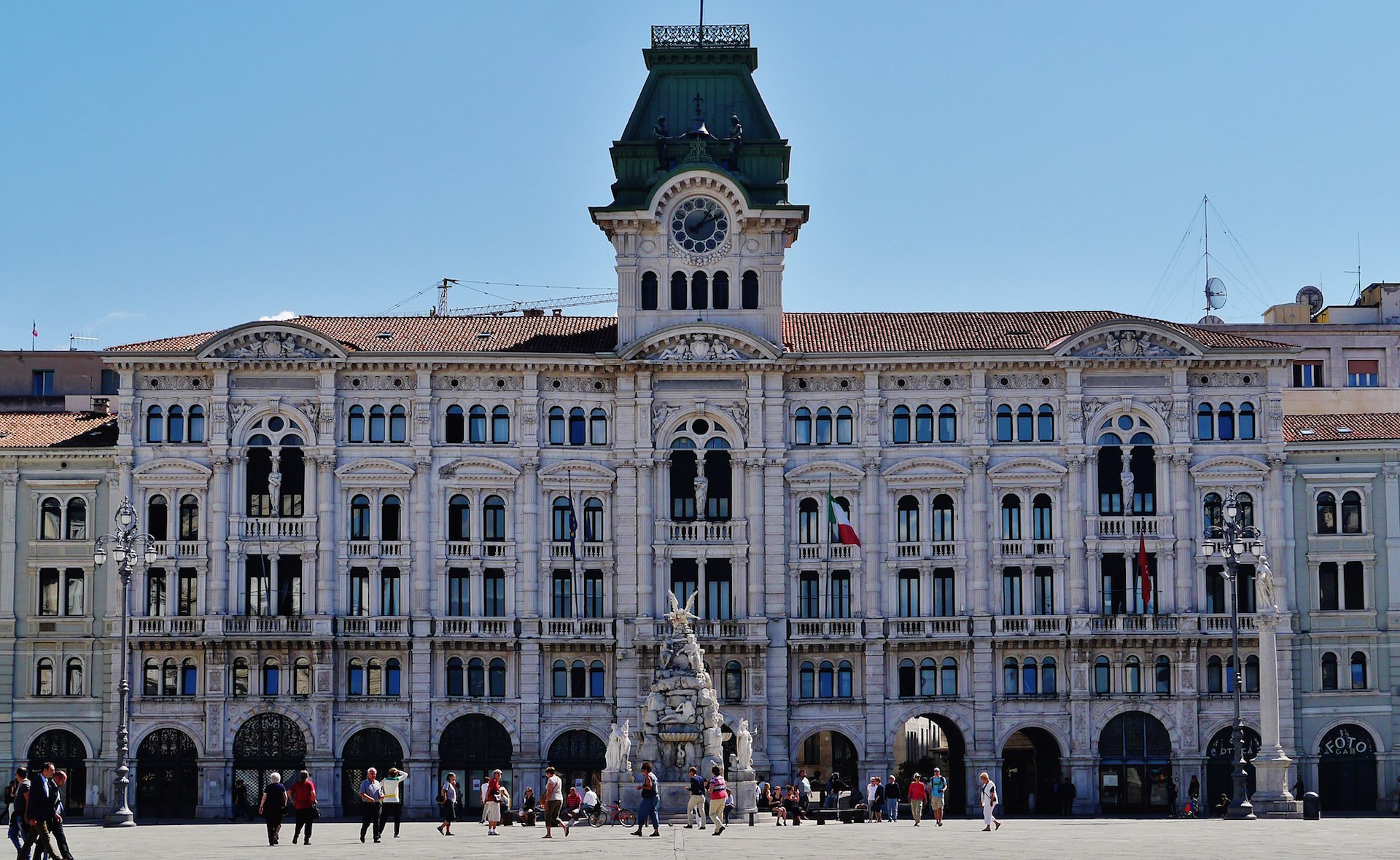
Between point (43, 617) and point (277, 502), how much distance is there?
9165 mm

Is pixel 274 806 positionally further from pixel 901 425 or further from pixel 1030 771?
pixel 1030 771

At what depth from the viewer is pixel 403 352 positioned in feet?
257

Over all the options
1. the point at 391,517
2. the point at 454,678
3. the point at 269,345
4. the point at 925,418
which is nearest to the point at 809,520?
the point at 925,418

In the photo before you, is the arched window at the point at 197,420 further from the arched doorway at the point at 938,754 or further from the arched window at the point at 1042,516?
the arched window at the point at 1042,516

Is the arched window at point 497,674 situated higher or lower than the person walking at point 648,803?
higher

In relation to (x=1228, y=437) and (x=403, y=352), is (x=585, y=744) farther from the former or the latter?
(x=1228, y=437)

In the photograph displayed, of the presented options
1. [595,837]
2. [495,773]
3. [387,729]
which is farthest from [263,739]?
[595,837]

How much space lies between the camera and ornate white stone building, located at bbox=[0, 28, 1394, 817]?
7788 centimetres

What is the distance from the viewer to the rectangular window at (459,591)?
78.7 metres

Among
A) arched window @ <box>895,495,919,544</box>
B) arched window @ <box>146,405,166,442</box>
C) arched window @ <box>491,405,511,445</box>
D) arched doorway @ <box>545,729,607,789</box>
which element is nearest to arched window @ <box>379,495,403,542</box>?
arched window @ <box>491,405,511,445</box>

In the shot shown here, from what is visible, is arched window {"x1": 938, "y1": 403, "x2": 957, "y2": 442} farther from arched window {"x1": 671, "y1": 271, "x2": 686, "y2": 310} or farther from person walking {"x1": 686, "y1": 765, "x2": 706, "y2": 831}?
person walking {"x1": 686, "y1": 765, "x2": 706, "y2": 831}

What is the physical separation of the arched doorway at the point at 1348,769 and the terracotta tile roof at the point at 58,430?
145 ft

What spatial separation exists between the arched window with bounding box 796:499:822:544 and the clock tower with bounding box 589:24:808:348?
228 inches

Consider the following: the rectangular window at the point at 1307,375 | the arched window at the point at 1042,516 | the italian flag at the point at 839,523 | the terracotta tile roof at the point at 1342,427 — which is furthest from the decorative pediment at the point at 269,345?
the rectangular window at the point at 1307,375
